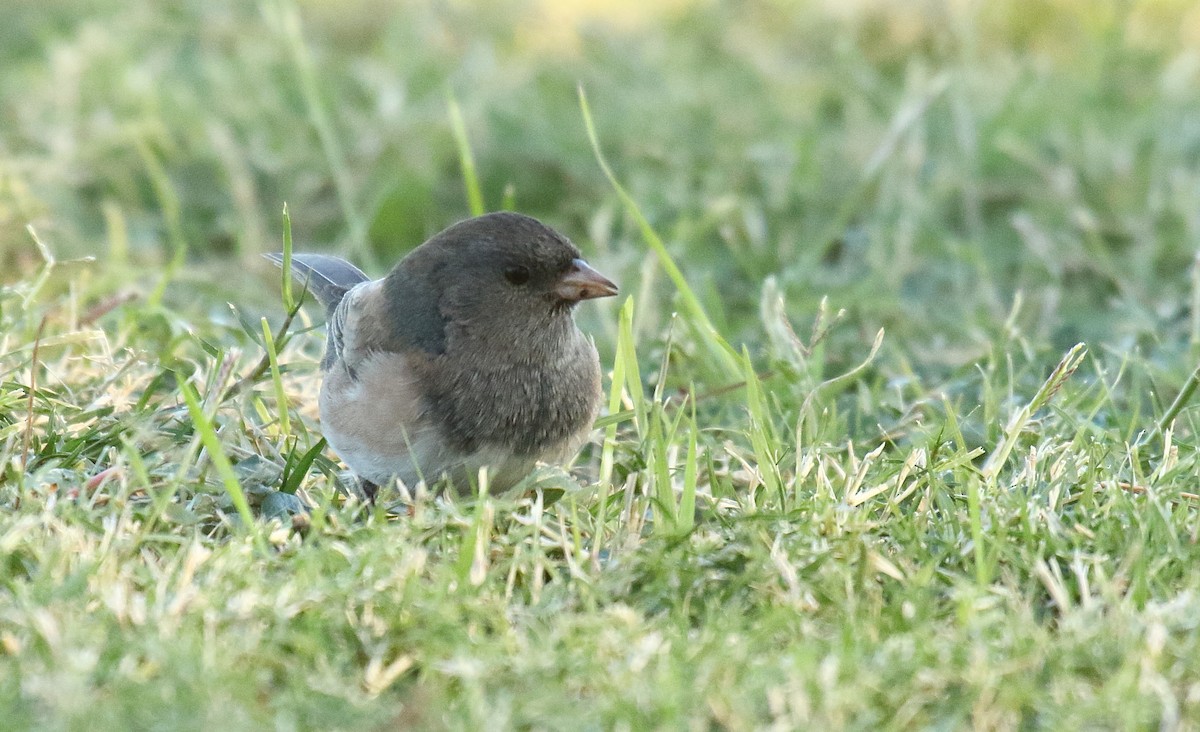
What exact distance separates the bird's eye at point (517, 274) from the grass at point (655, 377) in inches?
11.8

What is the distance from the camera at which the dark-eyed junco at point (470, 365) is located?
3.16 meters

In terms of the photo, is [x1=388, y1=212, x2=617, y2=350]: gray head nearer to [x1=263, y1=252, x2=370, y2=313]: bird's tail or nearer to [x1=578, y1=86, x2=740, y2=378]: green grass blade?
[x1=578, y1=86, x2=740, y2=378]: green grass blade

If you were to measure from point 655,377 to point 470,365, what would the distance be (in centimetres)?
78

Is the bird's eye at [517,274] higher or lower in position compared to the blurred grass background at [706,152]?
higher

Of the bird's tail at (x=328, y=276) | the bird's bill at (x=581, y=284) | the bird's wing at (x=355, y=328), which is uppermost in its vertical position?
the bird's bill at (x=581, y=284)

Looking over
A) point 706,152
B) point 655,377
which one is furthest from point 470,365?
point 706,152

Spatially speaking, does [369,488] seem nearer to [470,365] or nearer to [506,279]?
[470,365]

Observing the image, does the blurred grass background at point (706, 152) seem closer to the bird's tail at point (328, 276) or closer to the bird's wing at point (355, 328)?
the bird's tail at point (328, 276)

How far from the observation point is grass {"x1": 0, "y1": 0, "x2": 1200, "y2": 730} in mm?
2344

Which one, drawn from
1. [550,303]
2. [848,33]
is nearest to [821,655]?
[550,303]

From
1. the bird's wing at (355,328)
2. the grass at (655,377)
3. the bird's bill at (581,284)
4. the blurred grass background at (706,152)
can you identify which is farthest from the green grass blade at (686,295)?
the bird's wing at (355,328)

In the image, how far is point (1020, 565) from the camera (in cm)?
271

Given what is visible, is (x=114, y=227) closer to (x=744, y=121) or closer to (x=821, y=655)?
(x=744, y=121)

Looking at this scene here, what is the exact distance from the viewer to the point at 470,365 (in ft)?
10.6
